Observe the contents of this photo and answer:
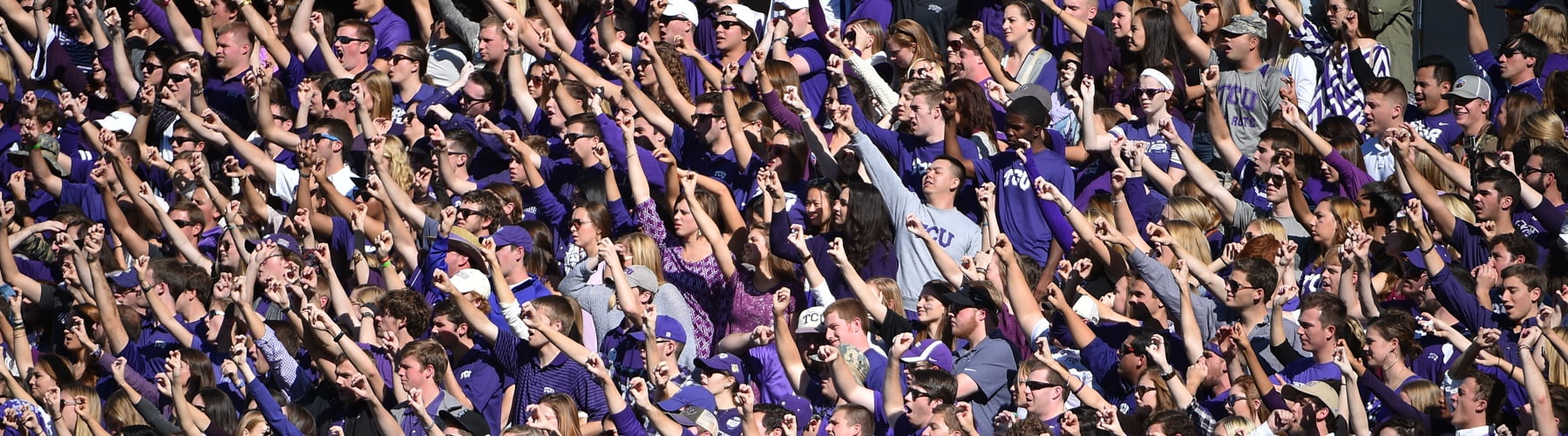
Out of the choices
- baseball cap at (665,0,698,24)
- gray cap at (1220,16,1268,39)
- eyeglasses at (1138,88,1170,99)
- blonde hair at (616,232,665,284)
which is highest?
eyeglasses at (1138,88,1170,99)

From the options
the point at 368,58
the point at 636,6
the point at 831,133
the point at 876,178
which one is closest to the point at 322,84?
the point at 368,58

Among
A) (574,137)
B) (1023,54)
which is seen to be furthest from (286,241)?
(1023,54)

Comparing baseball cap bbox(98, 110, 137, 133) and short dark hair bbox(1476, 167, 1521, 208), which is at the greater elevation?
short dark hair bbox(1476, 167, 1521, 208)

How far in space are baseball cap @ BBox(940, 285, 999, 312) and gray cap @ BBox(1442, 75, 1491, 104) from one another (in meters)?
2.86

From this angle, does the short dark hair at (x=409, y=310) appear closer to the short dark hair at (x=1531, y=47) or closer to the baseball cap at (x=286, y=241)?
the baseball cap at (x=286, y=241)

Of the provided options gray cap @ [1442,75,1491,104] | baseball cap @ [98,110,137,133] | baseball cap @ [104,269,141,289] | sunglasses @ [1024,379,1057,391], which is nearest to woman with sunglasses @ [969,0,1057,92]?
gray cap @ [1442,75,1491,104]

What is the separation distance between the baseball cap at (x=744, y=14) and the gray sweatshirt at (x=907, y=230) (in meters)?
2.15

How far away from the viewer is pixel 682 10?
1257 cm

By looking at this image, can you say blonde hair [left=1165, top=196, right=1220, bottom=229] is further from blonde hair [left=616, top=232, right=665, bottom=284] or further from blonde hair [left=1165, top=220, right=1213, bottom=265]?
blonde hair [left=616, top=232, right=665, bottom=284]

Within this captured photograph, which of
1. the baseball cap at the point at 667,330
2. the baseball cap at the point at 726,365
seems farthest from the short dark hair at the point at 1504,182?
the baseball cap at the point at 667,330

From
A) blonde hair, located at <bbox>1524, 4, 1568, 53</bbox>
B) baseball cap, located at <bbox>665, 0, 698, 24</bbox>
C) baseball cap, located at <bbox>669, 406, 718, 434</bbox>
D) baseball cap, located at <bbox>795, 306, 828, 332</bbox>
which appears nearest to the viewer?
baseball cap, located at <bbox>669, 406, 718, 434</bbox>

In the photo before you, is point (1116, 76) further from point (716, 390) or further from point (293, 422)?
point (293, 422)

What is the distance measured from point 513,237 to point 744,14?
2.39m

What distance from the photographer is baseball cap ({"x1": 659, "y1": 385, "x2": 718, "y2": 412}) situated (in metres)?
9.37
